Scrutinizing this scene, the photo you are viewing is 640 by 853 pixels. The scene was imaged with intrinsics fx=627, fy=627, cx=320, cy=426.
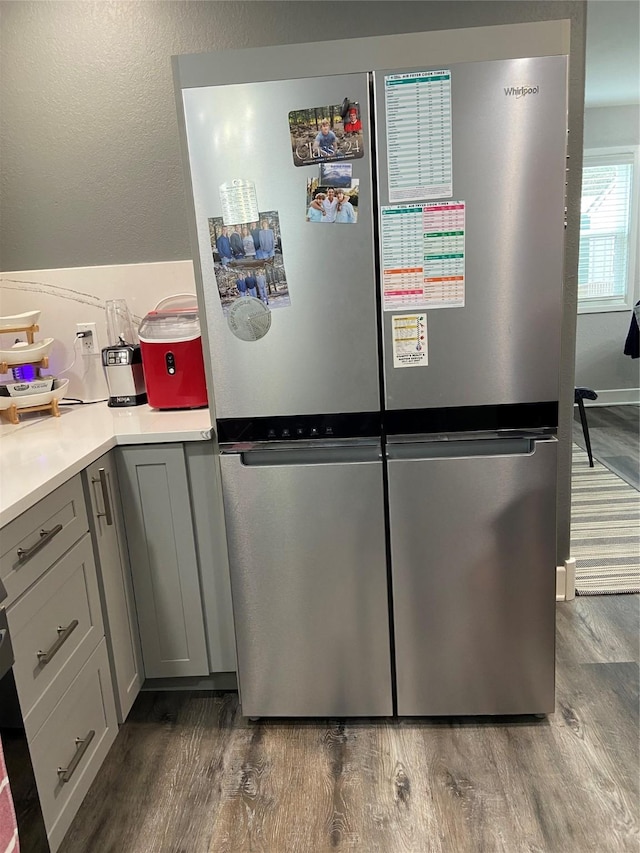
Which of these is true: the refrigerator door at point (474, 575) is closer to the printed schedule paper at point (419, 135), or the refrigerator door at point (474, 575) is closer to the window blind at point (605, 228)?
the printed schedule paper at point (419, 135)

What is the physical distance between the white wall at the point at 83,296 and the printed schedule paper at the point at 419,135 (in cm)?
106

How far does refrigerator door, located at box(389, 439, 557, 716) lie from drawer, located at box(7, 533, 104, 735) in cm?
81

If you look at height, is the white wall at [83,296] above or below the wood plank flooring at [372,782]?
above

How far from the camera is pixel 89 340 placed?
2369 mm

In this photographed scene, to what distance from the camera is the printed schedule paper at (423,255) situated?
5.04 feet

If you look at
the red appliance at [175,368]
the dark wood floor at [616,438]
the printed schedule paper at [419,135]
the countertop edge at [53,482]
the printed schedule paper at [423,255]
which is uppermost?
the printed schedule paper at [419,135]

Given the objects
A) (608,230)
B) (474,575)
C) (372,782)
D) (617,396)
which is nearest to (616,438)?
(617,396)

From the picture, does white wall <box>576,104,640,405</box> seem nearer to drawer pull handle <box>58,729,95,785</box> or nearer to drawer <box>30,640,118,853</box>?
drawer <box>30,640,118,853</box>

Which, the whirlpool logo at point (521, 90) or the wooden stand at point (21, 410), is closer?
the whirlpool logo at point (521, 90)

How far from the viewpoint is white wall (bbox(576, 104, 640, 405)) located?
5445 millimetres

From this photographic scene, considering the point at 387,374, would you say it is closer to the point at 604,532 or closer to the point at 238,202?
the point at 238,202

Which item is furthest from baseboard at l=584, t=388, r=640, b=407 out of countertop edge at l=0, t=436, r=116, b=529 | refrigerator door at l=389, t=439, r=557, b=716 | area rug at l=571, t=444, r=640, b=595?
countertop edge at l=0, t=436, r=116, b=529

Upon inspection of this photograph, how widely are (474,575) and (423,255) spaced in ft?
2.85

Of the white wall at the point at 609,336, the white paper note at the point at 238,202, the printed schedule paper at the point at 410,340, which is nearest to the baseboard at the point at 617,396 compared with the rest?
the white wall at the point at 609,336
